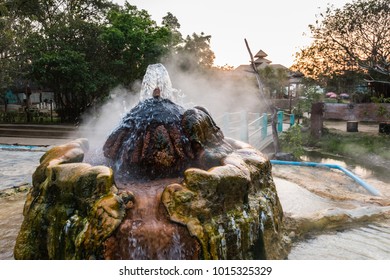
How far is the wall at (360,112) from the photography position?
13.7 m

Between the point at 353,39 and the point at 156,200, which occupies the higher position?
the point at 353,39

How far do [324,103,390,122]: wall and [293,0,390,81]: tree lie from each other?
1.46 meters

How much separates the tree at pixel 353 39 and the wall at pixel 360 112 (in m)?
1.46

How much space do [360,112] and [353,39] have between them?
3303 mm

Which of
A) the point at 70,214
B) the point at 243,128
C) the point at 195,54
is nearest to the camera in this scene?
the point at 70,214

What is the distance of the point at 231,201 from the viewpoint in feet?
10.6

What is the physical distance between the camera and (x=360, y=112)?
46.0 ft

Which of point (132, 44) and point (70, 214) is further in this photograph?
point (132, 44)

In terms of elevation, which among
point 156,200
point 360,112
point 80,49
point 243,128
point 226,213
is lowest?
point 226,213

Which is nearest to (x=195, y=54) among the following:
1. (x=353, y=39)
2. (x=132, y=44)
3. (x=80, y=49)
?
(x=132, y=44)

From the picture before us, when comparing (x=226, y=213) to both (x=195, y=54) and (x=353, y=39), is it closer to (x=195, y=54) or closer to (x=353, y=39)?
(x=353, y=39)
